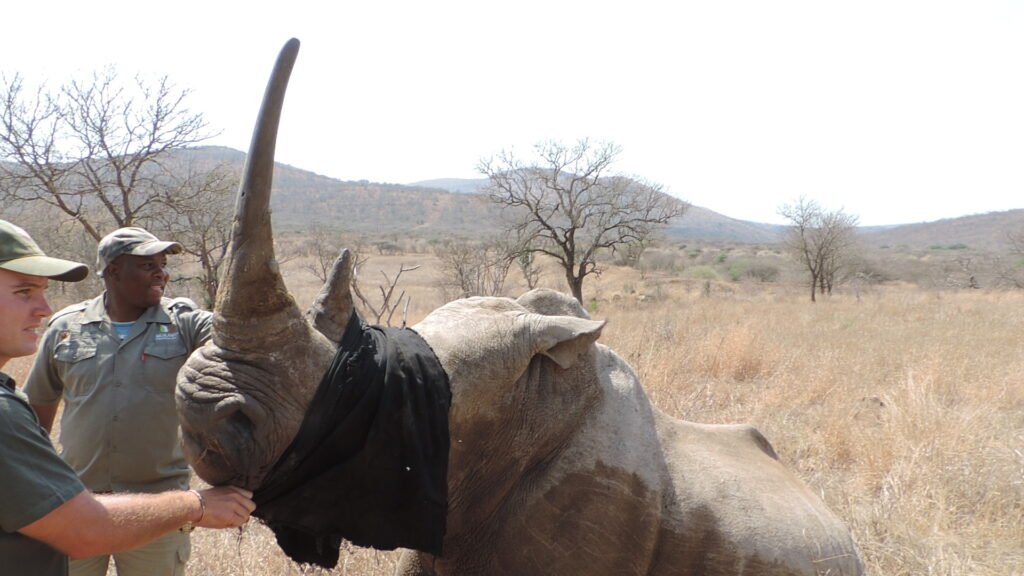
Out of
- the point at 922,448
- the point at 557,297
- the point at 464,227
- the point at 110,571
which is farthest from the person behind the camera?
the point at 464,227

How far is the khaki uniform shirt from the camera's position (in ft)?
10.7

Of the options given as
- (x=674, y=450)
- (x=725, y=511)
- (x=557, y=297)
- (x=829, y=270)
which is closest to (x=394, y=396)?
(x=557, y=297)

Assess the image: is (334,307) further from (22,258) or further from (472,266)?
(472,266)

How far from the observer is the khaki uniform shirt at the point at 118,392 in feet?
10.7

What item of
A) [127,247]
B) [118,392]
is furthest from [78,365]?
[127,247]

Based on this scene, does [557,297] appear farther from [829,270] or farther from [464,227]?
[464,227]

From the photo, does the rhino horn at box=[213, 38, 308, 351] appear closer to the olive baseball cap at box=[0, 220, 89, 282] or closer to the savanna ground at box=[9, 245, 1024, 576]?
the olive baseball cap at box=[0, 220, 89, 282]

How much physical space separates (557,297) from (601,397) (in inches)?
15.9

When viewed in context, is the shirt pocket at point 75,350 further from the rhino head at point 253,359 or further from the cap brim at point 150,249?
the rhino head at point 253,359

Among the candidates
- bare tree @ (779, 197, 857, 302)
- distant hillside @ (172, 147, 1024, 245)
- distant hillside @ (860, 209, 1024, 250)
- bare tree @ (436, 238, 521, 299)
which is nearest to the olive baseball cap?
bare tree @ (436, 238, 521, 299)

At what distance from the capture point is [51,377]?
345 centimetres

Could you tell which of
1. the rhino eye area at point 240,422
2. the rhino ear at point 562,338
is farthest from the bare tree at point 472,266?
the rhino eye area at point 240,422

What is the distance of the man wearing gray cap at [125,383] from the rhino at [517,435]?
1.65 meters

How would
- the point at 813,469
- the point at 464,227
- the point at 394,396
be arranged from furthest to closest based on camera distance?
1. the point at 464,227
2. the point at 813,469
3. the point at 394,396
